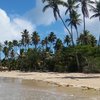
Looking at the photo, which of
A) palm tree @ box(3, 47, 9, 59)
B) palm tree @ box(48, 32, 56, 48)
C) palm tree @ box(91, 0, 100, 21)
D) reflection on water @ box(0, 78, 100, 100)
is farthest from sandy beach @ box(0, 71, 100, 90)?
palm tree @ box(3, 47, 9, 59)

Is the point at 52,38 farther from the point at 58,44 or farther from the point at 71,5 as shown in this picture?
the point at 71,5

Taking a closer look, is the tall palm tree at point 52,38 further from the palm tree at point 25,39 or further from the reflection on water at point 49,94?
the reflection on water at point 49,94

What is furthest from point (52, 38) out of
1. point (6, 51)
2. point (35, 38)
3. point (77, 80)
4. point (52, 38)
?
point (77, 80)

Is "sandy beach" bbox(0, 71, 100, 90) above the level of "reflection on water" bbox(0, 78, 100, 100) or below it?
above

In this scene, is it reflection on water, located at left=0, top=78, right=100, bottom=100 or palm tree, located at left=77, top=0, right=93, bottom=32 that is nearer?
reflection on water, located at left=0, top=78, right=100, bottom=100

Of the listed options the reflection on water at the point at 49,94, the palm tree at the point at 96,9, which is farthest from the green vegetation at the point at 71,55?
the reflection on water at the point at 49,94

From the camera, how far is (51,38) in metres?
107

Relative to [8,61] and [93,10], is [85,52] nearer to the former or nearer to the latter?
[93,10]

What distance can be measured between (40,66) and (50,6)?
74.8 ft

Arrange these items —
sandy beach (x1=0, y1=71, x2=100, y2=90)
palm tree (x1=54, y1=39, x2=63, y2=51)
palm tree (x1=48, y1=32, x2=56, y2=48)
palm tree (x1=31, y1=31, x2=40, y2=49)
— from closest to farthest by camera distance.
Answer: sandy beach (x1=0, y1=71, x2=100, y2=90) → palm tree (x1=54, y1=39, x2=63, y2=51) → palm tree (x1=48, y1=32, x2=56, y2=48) → palm tree (x1=31, y1=31, x2=40, y2=49)

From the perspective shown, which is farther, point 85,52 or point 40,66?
point 40,66

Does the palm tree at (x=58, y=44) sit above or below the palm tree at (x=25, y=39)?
below

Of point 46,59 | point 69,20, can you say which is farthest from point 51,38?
point 69,20

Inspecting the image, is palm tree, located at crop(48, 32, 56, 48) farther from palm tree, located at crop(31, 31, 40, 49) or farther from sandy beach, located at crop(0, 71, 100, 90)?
sandy beach, located at crop(0, 71, 100, 90)
